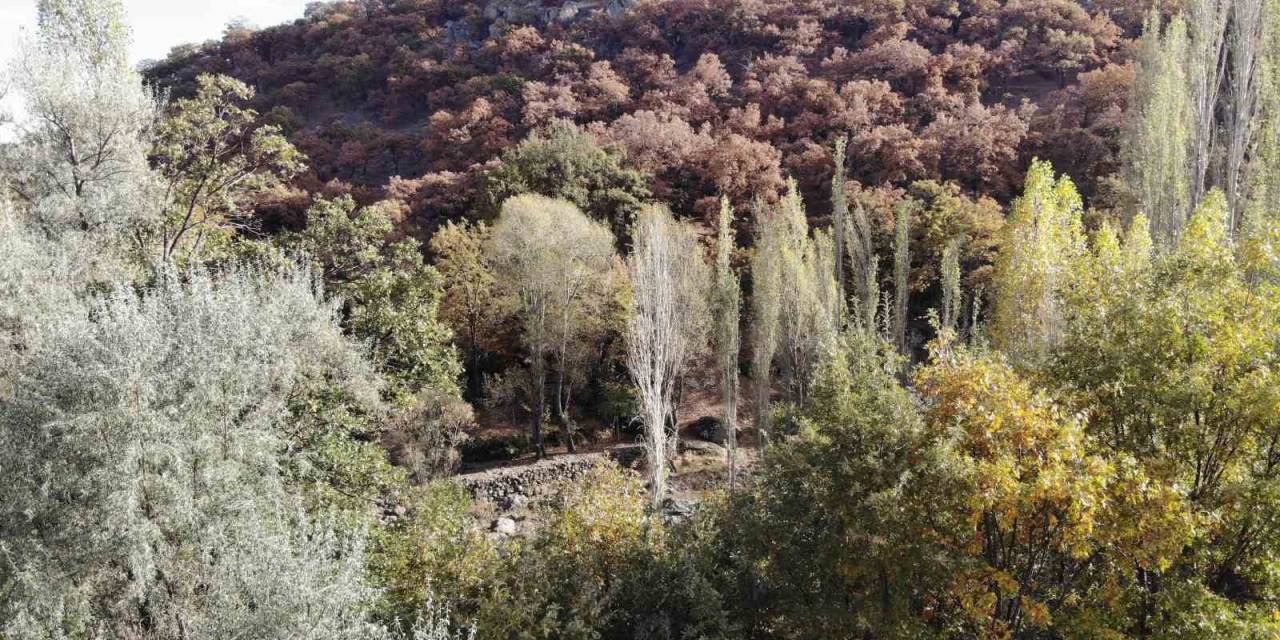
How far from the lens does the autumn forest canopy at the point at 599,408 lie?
739cm

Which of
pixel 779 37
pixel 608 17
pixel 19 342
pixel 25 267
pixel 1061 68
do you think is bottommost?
pixel 19 342

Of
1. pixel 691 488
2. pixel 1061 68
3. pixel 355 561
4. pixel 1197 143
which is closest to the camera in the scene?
pixel 355 561

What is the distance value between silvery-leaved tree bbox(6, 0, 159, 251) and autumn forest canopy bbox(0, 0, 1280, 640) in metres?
0.06

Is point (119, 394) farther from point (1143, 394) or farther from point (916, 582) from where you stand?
point (1143, 394)

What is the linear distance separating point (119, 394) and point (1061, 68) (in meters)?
49.6

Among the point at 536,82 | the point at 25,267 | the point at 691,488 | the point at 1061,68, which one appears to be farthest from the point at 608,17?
the point at 25,267

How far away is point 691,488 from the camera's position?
23547mm

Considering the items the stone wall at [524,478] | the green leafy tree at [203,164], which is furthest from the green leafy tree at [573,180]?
the green leafy tree at [203,164]

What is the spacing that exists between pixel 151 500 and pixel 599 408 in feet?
63.2

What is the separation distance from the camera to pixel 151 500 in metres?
8.36

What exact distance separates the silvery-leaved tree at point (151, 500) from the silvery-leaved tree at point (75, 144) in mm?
3603

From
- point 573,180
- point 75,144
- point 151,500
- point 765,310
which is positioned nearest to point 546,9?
point 573,180

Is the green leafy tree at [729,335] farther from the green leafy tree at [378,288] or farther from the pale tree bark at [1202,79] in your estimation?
the pale tree bark at [1202,79]

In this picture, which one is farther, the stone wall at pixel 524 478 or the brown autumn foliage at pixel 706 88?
the brown autumn foliage at pixel 706 88
